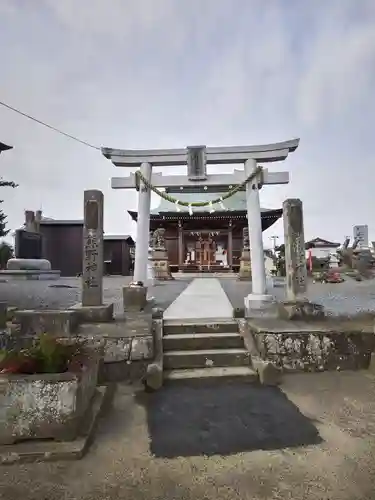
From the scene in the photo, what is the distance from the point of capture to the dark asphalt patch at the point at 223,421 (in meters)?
3.29

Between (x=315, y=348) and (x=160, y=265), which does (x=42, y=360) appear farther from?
(x=160, y=265)

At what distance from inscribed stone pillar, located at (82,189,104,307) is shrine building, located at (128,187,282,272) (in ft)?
70.6

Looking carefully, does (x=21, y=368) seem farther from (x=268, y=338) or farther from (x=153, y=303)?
(x=153, y=303)

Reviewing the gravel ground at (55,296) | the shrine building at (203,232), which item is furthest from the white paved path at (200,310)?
the shrine building at (203,232)

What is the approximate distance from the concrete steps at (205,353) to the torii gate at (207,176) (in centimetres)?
253

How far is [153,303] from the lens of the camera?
9.13 m

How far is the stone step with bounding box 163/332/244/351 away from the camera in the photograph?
5.82 m

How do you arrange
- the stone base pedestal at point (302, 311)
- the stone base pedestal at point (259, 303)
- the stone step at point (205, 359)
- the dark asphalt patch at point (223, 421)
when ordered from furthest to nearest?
the stone base pedestal at point (259, 303), the stone base pedestal at point (302, 311), the stone step at point (205, 359), the dark asphalt patch at point (223, 421)

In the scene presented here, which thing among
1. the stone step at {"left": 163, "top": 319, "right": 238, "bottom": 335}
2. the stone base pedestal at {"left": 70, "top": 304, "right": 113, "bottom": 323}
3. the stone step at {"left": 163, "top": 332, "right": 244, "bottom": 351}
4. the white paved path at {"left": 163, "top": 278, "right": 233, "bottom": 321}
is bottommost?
the stone step at {"left": 163, "top": 332, "right": 244, "bottom": 351}

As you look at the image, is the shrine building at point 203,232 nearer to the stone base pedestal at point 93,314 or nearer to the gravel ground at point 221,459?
the stone base pedestal at point 93,314

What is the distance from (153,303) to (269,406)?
17.7 feet

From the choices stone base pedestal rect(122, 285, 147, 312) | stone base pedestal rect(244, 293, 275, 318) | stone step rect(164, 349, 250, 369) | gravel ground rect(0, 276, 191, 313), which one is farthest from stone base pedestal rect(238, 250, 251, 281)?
stone step rect(164, 349, 250, 369)

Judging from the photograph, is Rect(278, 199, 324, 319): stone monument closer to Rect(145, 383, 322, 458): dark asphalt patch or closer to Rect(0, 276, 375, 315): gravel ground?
Rect(0, 276, 375, 315): gravel ground

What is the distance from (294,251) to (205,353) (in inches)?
127
